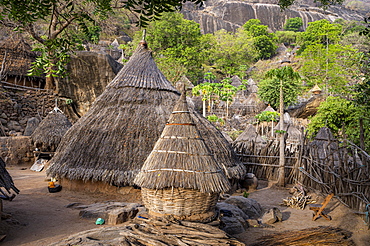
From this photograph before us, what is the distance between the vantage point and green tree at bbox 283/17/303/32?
165 feet

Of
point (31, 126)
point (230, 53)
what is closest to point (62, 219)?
point (31, 126)

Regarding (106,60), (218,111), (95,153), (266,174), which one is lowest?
(266,174)

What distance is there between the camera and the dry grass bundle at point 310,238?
4.59m

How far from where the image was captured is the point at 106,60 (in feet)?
54.7

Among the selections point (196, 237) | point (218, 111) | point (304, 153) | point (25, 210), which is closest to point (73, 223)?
point (25, 210)

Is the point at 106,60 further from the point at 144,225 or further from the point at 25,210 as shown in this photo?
the point at 144,225

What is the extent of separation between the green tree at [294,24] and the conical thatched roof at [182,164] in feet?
177

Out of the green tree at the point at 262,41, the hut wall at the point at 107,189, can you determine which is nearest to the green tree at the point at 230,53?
the green tree at the point at 262,41

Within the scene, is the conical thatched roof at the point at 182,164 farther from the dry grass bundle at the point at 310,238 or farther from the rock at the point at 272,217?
the rock at the point at 272,217

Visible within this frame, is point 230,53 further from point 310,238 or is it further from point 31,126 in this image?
point 310,238

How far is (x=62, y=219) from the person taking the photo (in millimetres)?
5594

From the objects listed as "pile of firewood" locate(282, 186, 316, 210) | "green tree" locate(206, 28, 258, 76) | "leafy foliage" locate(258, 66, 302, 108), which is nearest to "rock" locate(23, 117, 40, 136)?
"pile of firewood" locate(282, 186, 316, 210)

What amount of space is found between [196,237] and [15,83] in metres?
17.9

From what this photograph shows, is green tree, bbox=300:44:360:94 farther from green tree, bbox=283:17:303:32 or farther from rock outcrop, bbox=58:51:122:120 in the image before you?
green tree, bbox=283:17:303:32
